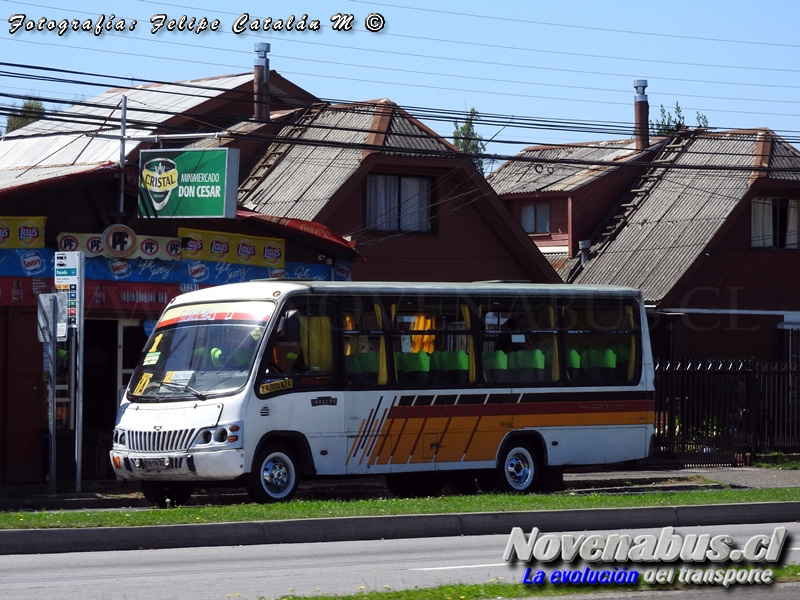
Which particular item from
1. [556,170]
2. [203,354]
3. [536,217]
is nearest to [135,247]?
[203,354]

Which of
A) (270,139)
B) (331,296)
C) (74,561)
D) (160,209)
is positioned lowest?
(74,561)

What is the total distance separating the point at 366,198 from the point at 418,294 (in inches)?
455

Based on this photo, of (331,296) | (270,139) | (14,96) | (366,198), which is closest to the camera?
(331,296)

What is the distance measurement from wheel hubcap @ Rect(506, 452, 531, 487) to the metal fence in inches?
236

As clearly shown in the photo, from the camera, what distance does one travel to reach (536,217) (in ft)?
130

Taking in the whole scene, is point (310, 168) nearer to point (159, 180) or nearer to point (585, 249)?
point (159, 180)

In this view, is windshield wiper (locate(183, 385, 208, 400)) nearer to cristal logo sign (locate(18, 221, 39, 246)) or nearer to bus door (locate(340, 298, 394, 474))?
bus door (locate(340, 298, 394, 474))

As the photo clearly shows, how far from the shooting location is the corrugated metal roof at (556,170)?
38.7m

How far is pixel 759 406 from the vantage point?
25.5 m

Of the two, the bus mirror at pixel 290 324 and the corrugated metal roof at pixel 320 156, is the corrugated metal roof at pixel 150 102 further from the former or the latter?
the bus mirror at pixel 290 324

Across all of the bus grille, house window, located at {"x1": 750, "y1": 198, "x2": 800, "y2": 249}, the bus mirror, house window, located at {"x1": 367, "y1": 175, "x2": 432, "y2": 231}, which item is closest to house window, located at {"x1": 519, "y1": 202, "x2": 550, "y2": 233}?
house window, located at {"x1": 750, "y1": 198, "x2": 800, "y2": 249}

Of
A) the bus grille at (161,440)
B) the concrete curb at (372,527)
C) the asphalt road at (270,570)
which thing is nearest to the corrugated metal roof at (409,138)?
the bus grille at (161,440)

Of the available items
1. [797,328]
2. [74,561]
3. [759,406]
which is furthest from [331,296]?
[797,328]

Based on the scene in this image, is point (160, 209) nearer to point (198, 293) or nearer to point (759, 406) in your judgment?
point (198, 293)
